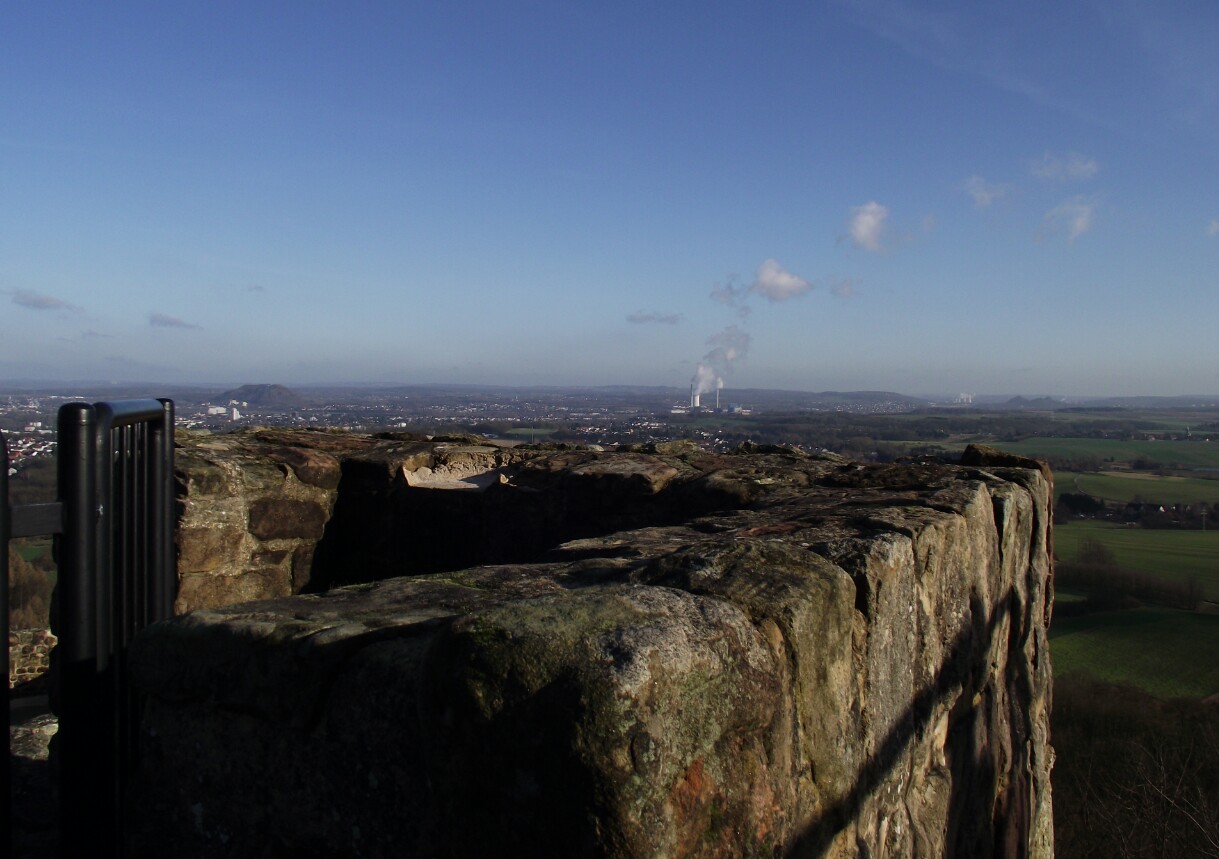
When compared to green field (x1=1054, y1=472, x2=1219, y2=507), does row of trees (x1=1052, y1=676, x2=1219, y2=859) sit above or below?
below

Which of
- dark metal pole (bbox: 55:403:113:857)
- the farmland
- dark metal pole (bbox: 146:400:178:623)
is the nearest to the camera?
dark metal pole (bbox: 55:403:113:857)

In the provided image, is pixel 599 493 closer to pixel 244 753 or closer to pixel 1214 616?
pixel 244 753

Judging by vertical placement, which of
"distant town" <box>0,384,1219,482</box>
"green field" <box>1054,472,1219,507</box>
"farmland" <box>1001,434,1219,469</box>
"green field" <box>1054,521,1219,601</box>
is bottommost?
"green field" <box>1054,521,1219,601</box>

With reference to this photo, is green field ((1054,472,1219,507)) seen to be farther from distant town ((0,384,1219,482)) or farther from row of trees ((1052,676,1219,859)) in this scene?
row of trees ((1052,676,1219,859))

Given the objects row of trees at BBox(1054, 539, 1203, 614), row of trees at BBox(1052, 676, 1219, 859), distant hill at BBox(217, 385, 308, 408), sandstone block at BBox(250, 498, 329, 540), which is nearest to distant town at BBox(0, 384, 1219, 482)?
distant hill at BBox(217, 385, 308, 408)

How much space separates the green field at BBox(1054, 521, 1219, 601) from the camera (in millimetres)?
31406

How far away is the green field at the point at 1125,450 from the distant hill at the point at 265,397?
37048mm

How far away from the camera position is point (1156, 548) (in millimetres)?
35000

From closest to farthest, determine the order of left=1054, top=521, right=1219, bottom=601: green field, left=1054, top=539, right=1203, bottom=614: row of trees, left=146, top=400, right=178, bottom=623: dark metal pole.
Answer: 1. left=146, top=400, right=178, bottom=623: dark metal pole
2. left=1054, top=539, right=1203, bottom=614: row of trees
3. left=1054, top=521, right=1219, bottom=601: green field

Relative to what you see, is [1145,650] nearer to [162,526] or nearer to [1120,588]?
[1120,588]

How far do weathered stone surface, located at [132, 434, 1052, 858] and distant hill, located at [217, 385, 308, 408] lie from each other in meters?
32.0

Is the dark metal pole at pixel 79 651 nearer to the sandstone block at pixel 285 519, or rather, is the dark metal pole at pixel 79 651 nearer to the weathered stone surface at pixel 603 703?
the weathered stone surface at pixel 603 703

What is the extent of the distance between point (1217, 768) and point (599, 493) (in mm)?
19360

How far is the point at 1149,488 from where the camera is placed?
43500mm
